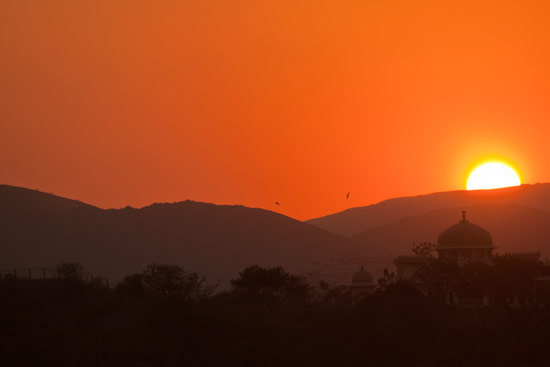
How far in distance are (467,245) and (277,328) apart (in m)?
20.6

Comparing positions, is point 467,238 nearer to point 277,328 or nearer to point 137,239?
point 277,328

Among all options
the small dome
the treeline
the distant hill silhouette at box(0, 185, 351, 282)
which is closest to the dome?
the treeline

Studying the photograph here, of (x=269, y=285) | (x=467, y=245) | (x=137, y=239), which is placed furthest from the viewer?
(x=137, y=239)

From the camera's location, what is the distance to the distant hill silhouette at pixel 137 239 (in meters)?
169

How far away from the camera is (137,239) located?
7180 inches

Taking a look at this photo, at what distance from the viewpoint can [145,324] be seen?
43875 mm

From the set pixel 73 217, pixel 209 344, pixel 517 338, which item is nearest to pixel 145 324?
pixel 209 344

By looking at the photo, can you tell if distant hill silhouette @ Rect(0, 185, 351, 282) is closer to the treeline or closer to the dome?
the dome

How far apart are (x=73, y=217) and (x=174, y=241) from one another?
73.3ft

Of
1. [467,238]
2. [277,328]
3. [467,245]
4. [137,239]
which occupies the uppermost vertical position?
[137,239]

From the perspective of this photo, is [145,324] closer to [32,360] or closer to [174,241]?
[32,360]

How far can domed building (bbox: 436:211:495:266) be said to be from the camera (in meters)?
60.1

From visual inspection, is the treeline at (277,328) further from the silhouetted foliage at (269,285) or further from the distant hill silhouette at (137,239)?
the distant hill silhouette at (137,239)

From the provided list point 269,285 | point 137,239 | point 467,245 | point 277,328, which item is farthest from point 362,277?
point 137,239
